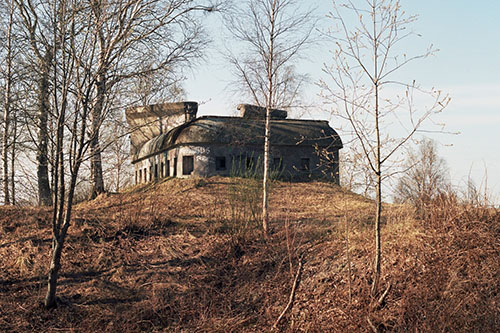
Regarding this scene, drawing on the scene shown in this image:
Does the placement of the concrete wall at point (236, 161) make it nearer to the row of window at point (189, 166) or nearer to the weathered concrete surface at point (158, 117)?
the row of window at point (189, 166)

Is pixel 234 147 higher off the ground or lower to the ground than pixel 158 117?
lower

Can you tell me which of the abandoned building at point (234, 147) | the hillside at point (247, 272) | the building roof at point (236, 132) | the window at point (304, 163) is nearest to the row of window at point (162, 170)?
the abandoned building at point (234, 147)

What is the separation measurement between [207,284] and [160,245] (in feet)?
8.08

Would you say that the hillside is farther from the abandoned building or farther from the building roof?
the building roof

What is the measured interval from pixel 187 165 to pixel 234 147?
2.21 m

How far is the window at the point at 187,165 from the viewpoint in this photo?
2200 centimetres

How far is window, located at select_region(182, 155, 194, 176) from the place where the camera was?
22.0 metres

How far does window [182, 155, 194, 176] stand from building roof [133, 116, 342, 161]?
0.70 m

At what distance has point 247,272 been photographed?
11891 mm

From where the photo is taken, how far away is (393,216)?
1266 centimetres

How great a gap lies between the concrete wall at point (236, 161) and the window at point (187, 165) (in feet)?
0.20

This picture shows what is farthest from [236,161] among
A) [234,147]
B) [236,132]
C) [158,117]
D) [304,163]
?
[158,117]

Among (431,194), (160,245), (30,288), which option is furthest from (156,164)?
(431,194)

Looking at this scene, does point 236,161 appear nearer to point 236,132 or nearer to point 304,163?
point 236,132
